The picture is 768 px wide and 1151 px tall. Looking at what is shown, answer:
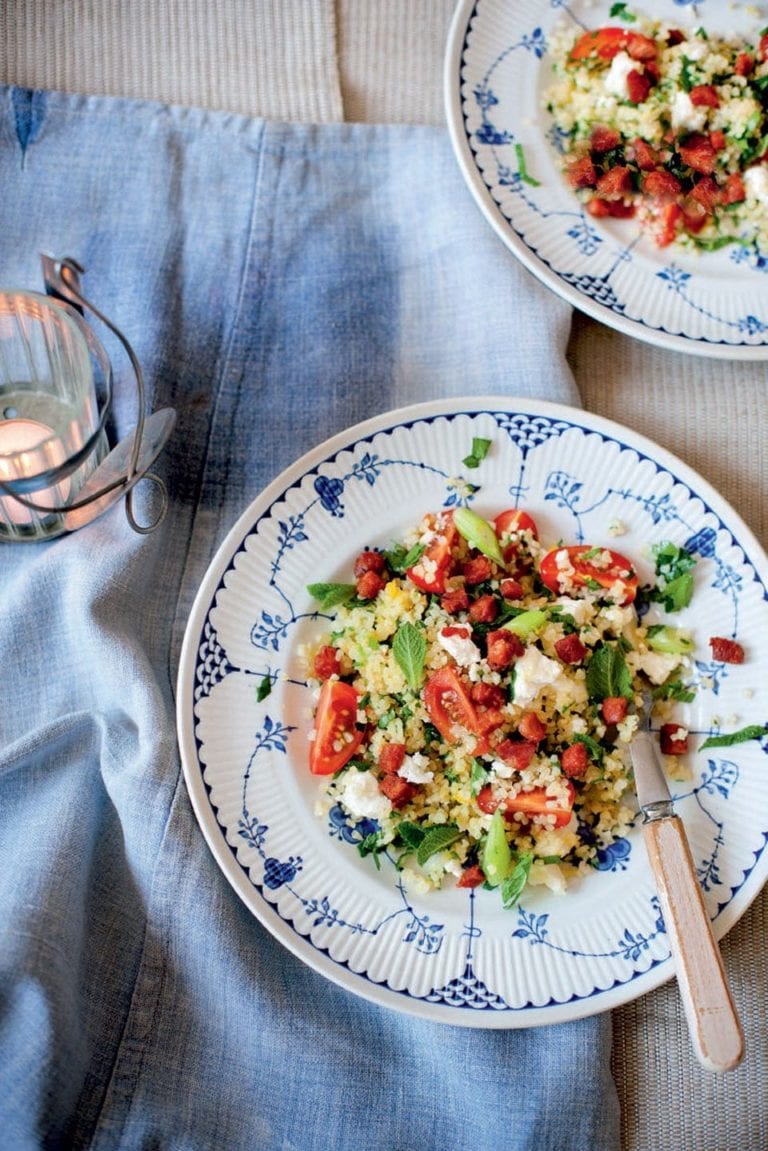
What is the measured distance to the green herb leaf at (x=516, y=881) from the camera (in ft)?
4.14

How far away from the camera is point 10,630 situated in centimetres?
144

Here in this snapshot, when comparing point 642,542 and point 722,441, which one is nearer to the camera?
point 642,542

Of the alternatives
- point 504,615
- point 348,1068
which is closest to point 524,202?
point 504,615

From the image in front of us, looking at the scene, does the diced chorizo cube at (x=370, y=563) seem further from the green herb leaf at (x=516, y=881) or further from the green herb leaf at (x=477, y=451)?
the green herb leaf at (x=516, y=881)

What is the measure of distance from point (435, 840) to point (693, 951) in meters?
0.31

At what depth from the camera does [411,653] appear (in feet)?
4.28

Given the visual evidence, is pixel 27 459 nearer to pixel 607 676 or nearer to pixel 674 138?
pixel 607 676

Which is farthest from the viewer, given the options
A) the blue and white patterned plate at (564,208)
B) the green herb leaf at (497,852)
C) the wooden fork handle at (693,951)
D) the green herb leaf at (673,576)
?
the blue and white patterned plate at (564,208)

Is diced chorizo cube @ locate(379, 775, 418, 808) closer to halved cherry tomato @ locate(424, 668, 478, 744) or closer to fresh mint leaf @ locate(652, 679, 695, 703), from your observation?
halved cherry tomato @ locate(424, 668, 478, 744)

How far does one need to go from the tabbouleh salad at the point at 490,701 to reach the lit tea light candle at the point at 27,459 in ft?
1.19

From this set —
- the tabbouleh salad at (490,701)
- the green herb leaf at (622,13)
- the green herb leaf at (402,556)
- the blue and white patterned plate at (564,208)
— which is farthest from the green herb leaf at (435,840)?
the green herb leaf at (622,13)

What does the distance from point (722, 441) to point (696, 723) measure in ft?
1.37

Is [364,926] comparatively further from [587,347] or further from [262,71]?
[262,71]

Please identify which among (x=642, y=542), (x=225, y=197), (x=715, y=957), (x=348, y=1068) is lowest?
(x=348, y=1068)
